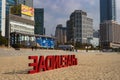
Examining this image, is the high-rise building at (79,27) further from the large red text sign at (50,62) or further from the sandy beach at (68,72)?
the large red text sign at (50,62)

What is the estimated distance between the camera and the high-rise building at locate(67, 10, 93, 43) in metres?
176

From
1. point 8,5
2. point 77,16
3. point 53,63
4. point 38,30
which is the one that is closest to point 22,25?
point 8,5

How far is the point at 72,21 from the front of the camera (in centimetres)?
18500

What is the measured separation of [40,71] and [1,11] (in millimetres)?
102421

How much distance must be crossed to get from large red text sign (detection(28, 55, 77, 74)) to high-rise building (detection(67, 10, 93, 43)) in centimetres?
14770

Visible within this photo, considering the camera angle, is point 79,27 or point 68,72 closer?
point 68,72

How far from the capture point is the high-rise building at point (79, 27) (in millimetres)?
175875

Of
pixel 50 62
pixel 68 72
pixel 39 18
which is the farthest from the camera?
pixel 39 18

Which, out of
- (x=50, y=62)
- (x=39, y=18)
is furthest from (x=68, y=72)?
(x=39, y=18)

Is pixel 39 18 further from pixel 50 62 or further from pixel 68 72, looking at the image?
pixel 68 72

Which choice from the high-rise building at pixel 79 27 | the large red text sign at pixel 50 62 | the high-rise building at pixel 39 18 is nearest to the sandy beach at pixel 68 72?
the large red text sign at pixel 50 62

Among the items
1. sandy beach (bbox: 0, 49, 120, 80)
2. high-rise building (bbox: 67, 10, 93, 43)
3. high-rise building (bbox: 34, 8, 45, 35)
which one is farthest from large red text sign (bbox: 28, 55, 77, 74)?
high-rise building (bbox: 34, 8, 45, 35)

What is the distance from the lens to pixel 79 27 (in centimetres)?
17425

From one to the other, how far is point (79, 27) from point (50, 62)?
505 feet
